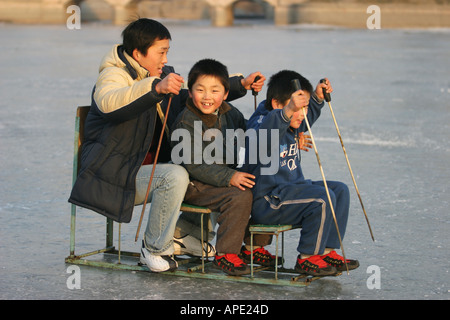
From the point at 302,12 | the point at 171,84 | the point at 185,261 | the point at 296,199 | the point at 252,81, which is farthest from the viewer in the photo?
the point at 302,12

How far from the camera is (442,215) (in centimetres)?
558

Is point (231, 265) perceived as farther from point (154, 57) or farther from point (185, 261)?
point (154, 57)

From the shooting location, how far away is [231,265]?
13.2 ft

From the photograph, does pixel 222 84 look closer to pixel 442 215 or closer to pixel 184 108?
pixel 184 108

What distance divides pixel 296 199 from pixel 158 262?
0.69 meters

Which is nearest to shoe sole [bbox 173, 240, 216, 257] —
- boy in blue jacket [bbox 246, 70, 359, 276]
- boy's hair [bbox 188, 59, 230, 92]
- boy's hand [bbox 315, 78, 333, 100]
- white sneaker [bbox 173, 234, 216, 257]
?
white sneaker [bbox 173, 234, 216, 257]

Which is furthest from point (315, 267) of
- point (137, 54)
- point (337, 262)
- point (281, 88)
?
point (137, 54)

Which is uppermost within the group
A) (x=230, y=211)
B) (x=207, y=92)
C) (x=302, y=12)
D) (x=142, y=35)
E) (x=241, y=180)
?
(x=302, y=12)

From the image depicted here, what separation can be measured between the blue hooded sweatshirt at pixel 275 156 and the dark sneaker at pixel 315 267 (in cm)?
33

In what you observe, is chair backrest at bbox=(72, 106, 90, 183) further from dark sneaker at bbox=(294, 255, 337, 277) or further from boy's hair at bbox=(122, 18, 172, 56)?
dark sneaker at bbox=(294, 255, 337, 277)

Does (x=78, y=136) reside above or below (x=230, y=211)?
above

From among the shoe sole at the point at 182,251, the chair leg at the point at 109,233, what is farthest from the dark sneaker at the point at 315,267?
the chair leg at the point at 109,233

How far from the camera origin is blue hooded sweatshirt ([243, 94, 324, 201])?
396cm
